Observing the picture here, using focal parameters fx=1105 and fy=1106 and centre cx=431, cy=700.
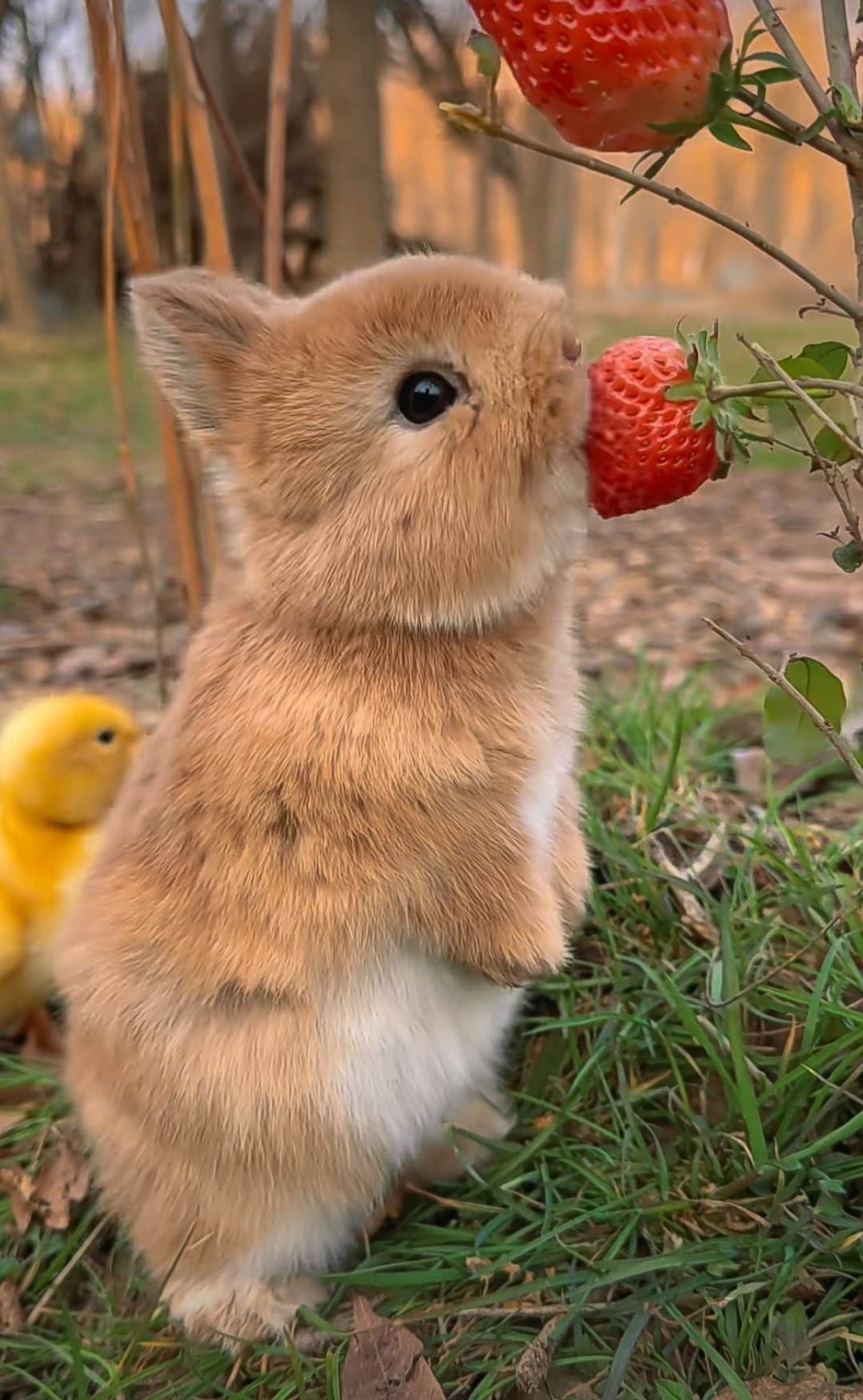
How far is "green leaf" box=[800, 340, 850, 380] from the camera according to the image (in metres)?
0.86

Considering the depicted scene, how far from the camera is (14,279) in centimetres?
830

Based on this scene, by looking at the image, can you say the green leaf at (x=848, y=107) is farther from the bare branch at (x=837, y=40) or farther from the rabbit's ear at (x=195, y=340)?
the rabbit's ear at (x=195, y=340)

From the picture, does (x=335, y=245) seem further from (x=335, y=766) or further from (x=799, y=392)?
(x=799, y=392)

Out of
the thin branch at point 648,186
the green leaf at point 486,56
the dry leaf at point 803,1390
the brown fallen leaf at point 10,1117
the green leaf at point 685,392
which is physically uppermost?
the green leaf at point 486,56

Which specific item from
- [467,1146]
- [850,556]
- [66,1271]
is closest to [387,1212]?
[467,1146]

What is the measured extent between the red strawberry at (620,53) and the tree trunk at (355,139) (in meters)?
1.61

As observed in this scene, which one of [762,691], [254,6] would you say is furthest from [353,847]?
[254,6]

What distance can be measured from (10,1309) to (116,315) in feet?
4.19

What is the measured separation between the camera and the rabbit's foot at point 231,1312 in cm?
114

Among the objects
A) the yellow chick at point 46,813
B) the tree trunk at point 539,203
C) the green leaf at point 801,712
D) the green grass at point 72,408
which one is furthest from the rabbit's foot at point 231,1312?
the tree trunk at point 539,203

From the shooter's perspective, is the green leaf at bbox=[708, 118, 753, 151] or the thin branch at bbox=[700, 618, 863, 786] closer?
the green leaf at bbox=[708, 118, 753, 151]

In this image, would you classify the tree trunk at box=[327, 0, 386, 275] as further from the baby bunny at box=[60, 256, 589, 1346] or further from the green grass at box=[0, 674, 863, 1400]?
the green grass at box=[0, 674, 863, 1400]

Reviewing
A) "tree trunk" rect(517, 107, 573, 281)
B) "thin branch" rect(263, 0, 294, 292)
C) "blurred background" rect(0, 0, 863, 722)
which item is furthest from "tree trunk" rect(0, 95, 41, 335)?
"thin branch" rect(263, 0, 294, 292)

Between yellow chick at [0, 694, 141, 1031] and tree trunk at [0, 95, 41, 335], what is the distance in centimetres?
769
